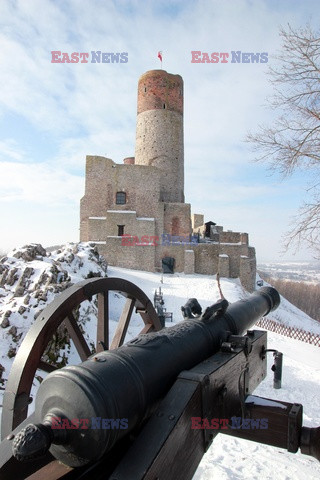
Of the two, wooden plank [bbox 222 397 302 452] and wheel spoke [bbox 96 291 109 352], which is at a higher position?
wheel spoke [bbox 96 291 109 352]

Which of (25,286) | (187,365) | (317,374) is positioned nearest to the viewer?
(187,365)

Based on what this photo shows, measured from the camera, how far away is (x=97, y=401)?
1.31 m

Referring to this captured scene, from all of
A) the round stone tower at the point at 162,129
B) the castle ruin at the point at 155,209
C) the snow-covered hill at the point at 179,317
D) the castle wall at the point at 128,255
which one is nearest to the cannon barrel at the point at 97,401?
the snow-covered hill at the point at 179,317

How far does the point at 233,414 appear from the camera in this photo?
2.27 m

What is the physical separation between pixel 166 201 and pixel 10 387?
966 inches

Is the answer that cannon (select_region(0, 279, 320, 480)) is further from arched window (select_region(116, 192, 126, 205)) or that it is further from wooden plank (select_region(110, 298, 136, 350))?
arched window (select_region(116, 192, 126, 205))

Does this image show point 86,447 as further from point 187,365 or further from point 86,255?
point 86,255

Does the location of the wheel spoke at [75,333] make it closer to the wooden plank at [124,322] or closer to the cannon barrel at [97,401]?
the wooden plank at [124,322]

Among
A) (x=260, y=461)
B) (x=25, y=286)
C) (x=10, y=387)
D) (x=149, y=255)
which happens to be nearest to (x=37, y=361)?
(x=10, y=387)

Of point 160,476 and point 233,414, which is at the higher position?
point 160,476

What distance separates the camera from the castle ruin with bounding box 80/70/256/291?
22250mm

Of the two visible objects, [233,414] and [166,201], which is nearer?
[233,414]

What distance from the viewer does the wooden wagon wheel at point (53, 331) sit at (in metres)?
2.24

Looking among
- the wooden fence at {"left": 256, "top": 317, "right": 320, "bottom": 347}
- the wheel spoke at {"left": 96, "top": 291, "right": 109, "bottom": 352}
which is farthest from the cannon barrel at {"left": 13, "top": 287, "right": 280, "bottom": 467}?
the wooden fence at {"left": 256, "top": 317, "right": 320, "bottom": 347}
